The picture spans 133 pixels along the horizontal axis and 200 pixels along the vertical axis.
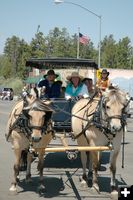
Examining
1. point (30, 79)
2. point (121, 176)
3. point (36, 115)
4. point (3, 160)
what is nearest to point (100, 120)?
point (36, 115)

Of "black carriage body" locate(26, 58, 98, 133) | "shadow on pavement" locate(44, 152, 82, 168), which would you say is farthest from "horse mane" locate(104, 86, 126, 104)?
"shadow on pavement" locate(44, 152, 82, 168)

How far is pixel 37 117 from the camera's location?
7988 mm

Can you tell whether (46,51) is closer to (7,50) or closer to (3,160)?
(7,50)

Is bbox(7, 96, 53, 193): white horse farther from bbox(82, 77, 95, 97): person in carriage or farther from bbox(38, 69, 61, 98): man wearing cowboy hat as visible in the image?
bbox(82, 77, 95, 97): person in carriage

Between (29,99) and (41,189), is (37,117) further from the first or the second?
(41,189)

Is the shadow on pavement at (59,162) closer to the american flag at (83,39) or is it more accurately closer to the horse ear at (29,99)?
the horse ear at (29,99)

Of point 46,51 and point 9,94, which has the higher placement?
point 46,51

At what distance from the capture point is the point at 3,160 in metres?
12.7

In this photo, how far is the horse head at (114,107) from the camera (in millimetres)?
7814

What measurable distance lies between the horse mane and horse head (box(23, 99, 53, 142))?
3.33 feet

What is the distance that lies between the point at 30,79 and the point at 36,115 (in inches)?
157

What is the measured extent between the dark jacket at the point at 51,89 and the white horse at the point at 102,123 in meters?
1.50

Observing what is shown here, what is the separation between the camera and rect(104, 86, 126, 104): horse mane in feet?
26.6

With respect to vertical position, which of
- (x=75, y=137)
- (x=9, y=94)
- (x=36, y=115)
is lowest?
(x=9, y=94)
